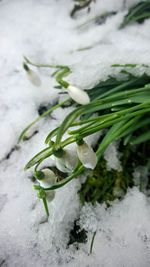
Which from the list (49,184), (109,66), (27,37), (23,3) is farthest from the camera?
(23,3)

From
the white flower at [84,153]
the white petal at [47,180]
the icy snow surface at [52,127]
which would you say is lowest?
the icy snow surface at [52,127]

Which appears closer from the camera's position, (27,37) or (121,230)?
(121,230)

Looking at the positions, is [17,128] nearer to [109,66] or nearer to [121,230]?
[109,66]

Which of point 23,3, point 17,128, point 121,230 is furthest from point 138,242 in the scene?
point 23,3

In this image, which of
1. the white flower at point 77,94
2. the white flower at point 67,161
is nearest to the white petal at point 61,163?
the white flower at point 67,161

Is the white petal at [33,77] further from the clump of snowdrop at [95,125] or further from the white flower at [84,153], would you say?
the white flower at [84,153]

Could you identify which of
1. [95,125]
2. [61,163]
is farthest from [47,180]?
[95,125]

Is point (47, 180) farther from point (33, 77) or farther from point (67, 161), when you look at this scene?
point (33, 77)
